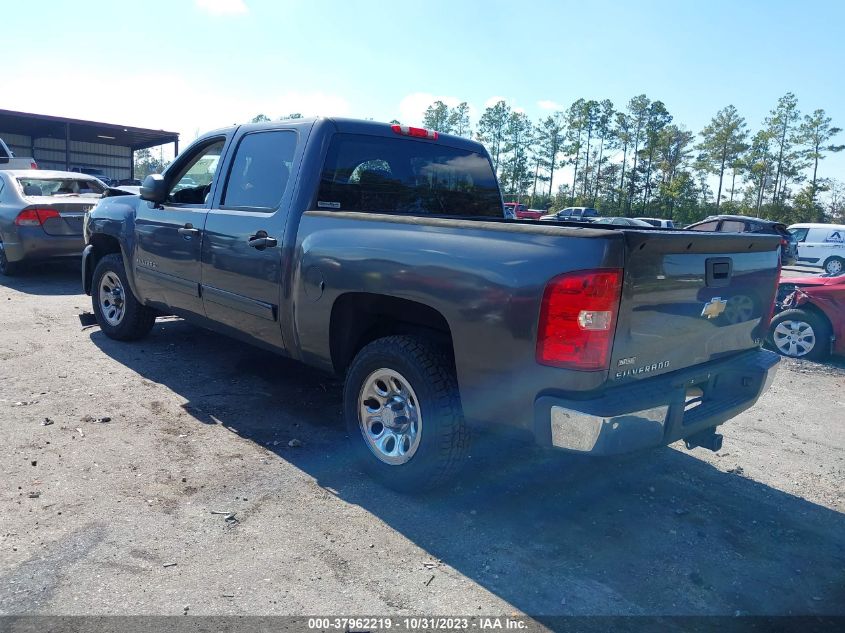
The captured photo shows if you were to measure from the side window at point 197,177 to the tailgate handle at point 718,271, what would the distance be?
11.5ft

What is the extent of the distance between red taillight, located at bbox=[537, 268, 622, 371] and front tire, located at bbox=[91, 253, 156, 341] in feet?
15.1

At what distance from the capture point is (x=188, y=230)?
16.0 ft

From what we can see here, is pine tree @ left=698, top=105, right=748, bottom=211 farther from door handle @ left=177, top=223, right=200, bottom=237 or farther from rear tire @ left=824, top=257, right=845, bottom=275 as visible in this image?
door handle @ left=177, top=223, right=200, bottom=237

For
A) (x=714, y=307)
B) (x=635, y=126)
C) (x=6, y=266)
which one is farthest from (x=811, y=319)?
(x=635, y=126)

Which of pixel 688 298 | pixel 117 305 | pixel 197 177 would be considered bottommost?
pixel 117 305

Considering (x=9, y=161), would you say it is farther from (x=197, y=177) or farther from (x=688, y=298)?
(x=688, y=298)

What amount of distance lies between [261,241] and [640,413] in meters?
2.53

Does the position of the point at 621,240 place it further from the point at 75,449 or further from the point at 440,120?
the point at 440,120

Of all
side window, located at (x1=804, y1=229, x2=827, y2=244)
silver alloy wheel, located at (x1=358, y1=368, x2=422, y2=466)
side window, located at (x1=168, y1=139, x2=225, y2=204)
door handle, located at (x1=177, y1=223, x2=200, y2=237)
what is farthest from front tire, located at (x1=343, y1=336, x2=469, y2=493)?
side window, located at (x1=804, y1=229, x2=827, y2=244)

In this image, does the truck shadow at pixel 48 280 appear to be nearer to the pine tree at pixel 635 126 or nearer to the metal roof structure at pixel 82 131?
the metal roof structure at pixel 82 131

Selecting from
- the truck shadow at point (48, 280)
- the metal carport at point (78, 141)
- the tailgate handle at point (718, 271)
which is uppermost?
the metal carport at point (78, 141)

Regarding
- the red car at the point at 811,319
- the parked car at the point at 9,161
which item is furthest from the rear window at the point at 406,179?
the parked car at the point at 9,161

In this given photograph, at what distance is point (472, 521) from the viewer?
3314 millimetres

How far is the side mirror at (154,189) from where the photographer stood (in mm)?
5180
